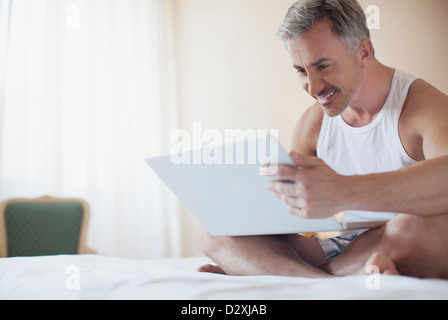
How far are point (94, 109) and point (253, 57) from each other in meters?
1.22

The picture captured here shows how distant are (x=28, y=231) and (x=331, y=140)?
1.71 meters

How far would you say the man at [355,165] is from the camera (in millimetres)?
746

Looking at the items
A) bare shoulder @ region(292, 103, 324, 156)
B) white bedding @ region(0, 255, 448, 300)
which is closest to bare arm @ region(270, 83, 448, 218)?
white bedding @ region(0, 255, 448, 300)

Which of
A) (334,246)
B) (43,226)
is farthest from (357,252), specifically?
(43,226)

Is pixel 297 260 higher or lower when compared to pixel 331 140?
lower

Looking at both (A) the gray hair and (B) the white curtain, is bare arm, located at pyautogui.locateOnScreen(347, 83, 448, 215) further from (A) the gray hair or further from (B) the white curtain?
(B) the white curtain

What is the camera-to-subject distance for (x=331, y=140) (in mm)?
1310

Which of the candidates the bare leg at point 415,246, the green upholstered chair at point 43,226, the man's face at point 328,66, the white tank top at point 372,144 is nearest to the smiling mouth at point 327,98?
the man's face at point 328,66

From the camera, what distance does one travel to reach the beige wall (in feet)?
8.95

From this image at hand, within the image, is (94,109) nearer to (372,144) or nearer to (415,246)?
(372,144)

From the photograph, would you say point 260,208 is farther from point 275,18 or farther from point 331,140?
point 275,18

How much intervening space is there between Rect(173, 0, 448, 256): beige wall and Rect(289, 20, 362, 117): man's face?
172 centimetres
